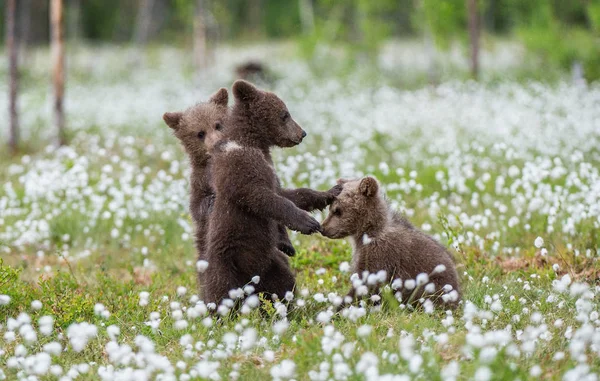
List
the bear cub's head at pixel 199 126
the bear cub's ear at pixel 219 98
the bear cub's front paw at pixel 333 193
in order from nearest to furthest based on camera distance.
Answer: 1. the bear cub's front paw at pixel 333 193
2. the bear cub's head at pixel 199 126
3. the bear cub's ear at pixel 219 98

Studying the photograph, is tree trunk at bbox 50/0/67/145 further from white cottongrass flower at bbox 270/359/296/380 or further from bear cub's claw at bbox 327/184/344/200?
white cottongrass flower at bbox 270/359/296/380

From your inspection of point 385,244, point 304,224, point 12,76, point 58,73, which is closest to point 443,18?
point 58,73

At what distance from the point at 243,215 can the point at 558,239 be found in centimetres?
401

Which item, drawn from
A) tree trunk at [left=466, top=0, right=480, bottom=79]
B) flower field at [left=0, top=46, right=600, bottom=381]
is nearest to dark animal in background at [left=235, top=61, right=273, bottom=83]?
flower field at [left=0, top=46, right=600, bottom=381]

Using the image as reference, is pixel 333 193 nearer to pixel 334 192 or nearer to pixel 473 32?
pixel 334 192

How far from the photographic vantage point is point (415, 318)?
211 inches

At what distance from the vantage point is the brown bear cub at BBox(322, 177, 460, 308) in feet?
19.5

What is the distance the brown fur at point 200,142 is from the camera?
6.30 metres

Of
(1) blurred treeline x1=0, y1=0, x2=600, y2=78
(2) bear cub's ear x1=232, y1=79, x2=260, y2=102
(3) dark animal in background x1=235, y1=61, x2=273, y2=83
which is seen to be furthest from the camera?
(3) dark animal in background x1=235, y1=61, x2=273, y2=83

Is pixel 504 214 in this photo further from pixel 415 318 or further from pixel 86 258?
pixel 86 258

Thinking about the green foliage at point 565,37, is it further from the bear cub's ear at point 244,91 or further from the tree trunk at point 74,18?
the tree trunk at point 74,18

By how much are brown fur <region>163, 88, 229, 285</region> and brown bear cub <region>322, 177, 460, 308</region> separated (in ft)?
3.44

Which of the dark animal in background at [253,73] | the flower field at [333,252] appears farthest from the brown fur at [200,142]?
the dark animal in background at [253,73]

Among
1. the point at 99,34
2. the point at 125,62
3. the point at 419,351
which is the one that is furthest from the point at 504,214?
the point at 99,34
